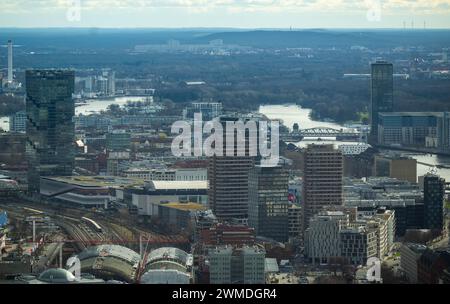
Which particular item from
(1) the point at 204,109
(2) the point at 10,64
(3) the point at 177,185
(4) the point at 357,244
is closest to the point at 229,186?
(3) the point at 177,185

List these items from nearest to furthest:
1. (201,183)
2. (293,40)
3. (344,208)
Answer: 1. (344,208)
2. (201,183)
3. (293,40)

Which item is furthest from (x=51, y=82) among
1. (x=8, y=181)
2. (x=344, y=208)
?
(x=344, y=208)

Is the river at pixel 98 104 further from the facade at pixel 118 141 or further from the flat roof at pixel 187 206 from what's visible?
the flat roof at pixel 187 206

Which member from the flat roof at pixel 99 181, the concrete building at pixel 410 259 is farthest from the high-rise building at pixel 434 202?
the flat roof at pixel 99 181

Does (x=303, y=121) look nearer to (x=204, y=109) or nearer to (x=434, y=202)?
(x=204, y=109)
